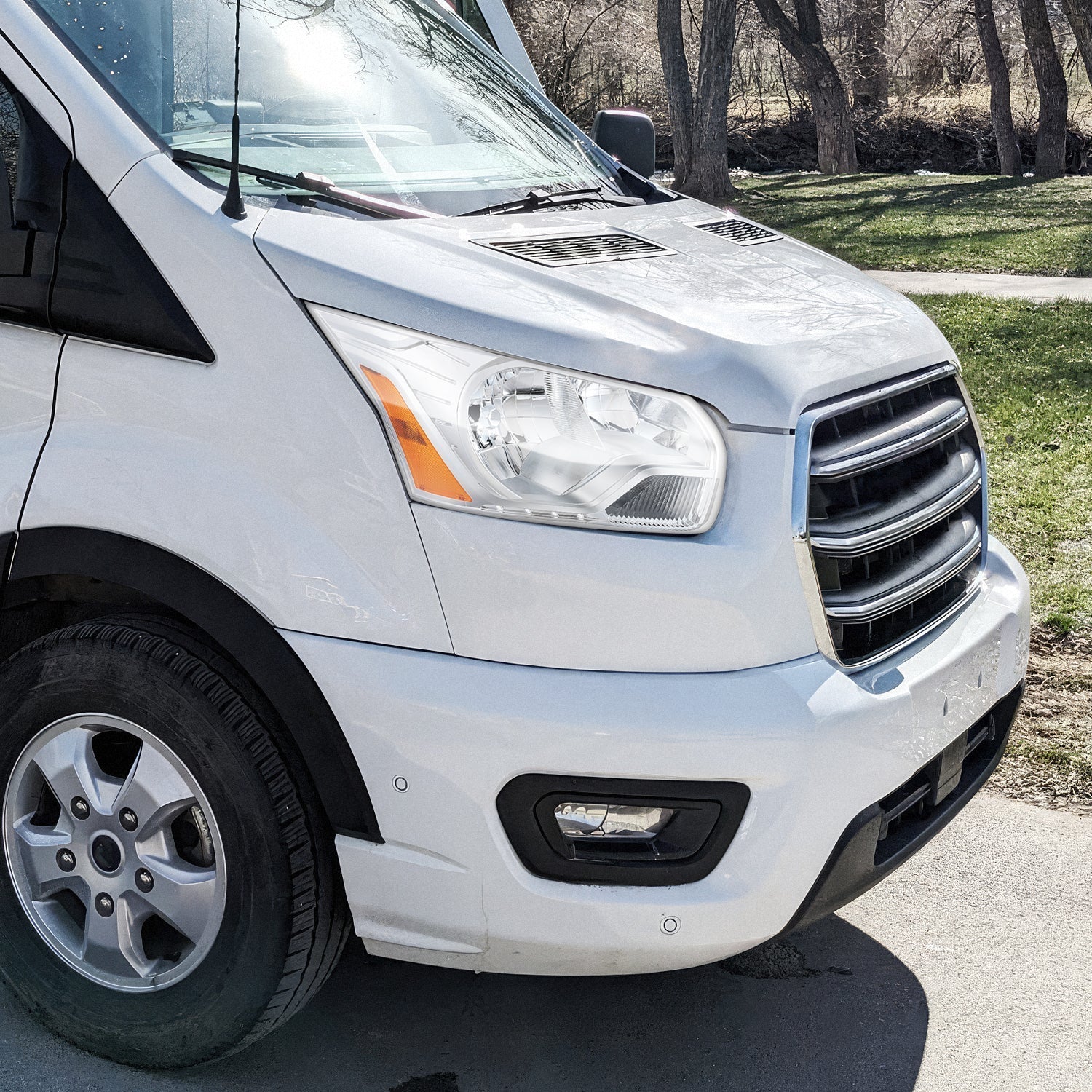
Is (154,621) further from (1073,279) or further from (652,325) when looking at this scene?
(1073,279)

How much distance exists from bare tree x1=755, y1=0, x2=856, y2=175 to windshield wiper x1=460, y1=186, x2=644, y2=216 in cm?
2440

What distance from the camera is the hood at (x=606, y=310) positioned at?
2088mm

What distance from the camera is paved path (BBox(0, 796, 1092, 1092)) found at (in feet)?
8.18

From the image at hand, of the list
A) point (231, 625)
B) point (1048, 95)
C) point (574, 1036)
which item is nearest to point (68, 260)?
point (231, 625)

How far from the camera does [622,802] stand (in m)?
2.06

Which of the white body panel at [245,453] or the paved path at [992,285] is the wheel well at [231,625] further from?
the paved path at [992,285]

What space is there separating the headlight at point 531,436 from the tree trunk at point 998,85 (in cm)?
2846

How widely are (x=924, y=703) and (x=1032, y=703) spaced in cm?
211

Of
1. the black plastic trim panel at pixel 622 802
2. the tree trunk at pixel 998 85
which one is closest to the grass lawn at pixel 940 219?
the tree trunk at pixel 998 85

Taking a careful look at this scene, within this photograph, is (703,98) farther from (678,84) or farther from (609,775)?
(609,775)

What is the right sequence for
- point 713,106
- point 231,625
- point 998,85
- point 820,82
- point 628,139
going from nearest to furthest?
point 231,625, point 628,139, point 713,106, point 820,82, point 998,85

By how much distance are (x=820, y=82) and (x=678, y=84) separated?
605 cm

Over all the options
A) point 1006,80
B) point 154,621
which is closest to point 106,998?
point 154,621

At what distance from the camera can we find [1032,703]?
416 cm
